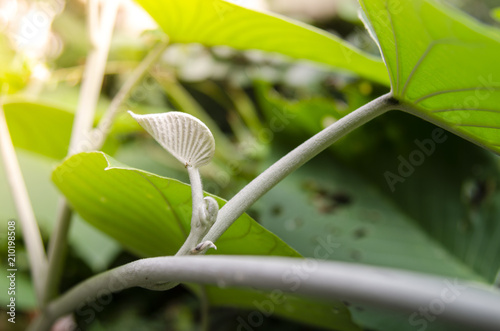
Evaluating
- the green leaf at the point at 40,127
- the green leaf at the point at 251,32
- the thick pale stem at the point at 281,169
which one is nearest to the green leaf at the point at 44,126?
the green leaf at the point at 40,127

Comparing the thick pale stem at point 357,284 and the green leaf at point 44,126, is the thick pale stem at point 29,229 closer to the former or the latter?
the green leaf at point 44,126

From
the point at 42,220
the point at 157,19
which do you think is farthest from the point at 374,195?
the point at 42,220

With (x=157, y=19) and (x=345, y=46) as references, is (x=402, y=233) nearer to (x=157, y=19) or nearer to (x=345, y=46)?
(x=345, y=46)

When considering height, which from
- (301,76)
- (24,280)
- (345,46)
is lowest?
(24,280)

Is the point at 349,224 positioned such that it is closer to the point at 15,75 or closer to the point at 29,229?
the point at 29,229

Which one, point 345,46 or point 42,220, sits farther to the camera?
point 42,220

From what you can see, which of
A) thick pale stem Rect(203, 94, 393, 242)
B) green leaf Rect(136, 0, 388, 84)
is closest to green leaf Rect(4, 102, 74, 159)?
green leaf Rect(136, 0, 388, 84)
